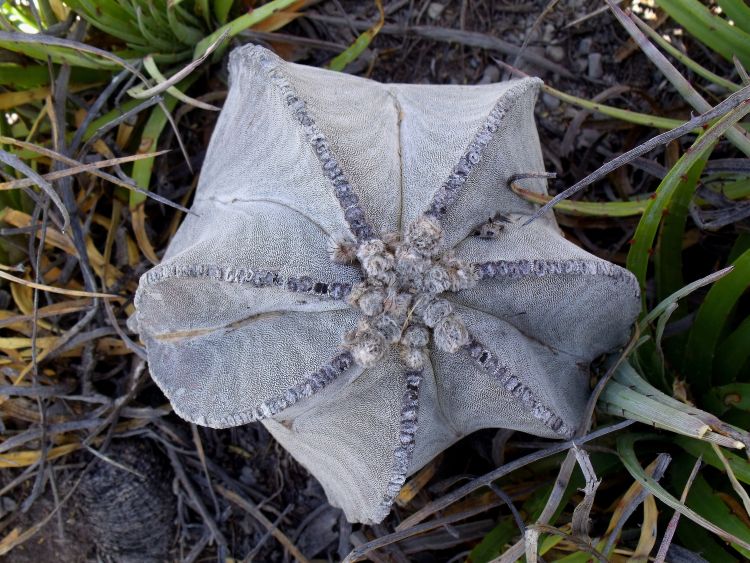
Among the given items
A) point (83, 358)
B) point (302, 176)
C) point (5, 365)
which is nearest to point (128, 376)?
point (83, 358)

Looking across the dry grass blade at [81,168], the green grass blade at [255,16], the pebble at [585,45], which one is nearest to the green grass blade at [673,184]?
the pebble at [585,45]

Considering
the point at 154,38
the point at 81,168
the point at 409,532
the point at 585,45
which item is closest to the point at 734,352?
the point at 409,532

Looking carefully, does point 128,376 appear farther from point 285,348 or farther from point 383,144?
point 383,144

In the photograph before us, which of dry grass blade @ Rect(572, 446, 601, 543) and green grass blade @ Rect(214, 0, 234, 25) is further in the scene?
green grass blade @ Rect(214, 0, 234, 25)

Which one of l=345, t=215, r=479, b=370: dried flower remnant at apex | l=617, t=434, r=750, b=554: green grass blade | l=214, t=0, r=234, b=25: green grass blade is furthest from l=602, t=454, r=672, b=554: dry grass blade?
l=214, t=0, r=234, b=25: green grass blade

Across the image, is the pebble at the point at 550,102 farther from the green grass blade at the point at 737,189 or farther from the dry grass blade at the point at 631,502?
the dry grass blade at the point at 631,502

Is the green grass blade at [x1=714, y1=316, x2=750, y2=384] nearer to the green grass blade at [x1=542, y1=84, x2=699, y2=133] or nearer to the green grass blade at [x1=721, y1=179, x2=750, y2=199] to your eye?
the green grass blade at [x1=721, y1=179, x2=750, y2=199]
